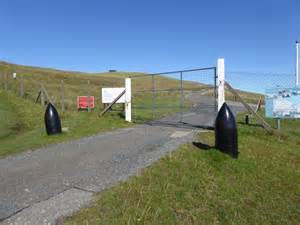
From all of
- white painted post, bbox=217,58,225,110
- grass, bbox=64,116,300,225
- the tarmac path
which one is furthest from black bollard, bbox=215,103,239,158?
white painted post, bbox=217,58,225,110

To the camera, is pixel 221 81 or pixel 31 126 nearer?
pixel 221 81

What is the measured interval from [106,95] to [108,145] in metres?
8.61

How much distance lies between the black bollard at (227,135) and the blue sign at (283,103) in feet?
15.5

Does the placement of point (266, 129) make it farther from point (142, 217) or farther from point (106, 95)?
point (106, 95)

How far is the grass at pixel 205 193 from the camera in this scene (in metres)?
3.82

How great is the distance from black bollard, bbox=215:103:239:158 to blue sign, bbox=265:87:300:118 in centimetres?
472

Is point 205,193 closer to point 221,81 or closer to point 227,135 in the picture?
point 227,135

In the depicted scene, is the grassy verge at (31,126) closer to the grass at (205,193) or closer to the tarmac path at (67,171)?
the tarmac path at (67,171)

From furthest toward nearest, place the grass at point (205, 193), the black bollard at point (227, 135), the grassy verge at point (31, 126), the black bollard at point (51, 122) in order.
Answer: the black bollard at point (51, 122), the grassy verge at point (31, 126), the black bollard at point (227, 135), the grass at point (205, 193)

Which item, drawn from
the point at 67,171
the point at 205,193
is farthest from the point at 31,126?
the point at 205,193

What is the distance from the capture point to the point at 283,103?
1049 centimetres

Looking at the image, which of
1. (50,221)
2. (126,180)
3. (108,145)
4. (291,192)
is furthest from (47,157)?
(291,192)

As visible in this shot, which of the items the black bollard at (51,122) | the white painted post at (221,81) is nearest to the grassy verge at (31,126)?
the black bollard at (51,122)

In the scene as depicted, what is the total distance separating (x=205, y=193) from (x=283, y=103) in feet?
23.8
